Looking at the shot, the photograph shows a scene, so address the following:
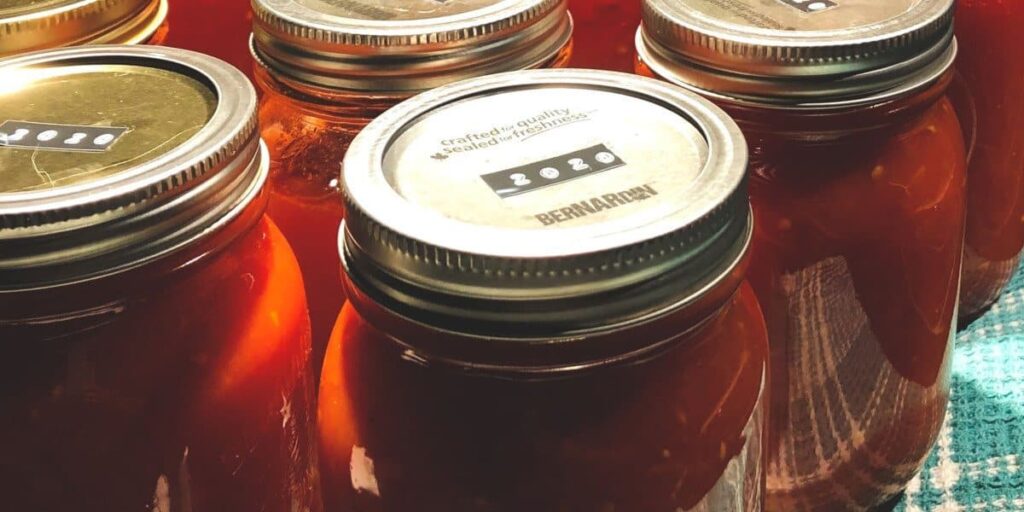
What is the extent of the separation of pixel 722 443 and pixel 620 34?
0.44m

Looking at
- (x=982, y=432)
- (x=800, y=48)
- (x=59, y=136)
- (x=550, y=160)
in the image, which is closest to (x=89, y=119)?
(x=59, y=136)

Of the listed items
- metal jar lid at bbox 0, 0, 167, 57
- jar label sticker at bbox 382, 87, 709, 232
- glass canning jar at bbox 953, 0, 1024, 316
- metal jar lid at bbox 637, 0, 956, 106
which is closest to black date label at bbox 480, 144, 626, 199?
jar label sticker at bbox 382, 87, 709, 232

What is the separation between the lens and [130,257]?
462 mm

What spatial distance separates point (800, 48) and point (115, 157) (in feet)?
1.15

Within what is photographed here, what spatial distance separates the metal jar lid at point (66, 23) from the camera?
65 centimetres

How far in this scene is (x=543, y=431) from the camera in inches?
17.4

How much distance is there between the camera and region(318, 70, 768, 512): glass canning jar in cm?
42

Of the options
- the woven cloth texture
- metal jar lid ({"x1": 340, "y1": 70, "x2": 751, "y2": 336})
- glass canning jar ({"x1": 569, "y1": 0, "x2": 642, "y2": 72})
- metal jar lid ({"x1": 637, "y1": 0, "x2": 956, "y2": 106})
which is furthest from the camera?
glass canning jar ({"x1": 569, "y1": 0, "x2": 642, "y2": 72})

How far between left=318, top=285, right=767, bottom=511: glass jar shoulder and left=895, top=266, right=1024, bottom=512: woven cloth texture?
0.31 meters

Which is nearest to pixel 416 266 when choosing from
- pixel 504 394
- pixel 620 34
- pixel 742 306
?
pixel 504 394

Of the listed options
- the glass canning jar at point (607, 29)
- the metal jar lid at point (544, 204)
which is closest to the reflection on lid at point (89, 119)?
the metal jar lid at point (544, 204)

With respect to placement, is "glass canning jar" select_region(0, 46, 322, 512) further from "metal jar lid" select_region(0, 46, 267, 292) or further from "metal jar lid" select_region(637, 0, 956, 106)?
"metal jar lid" select_region(637, 0, 956, 106)

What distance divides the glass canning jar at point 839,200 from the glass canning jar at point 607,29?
0.18m

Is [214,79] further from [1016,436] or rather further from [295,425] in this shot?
[1016,436]
